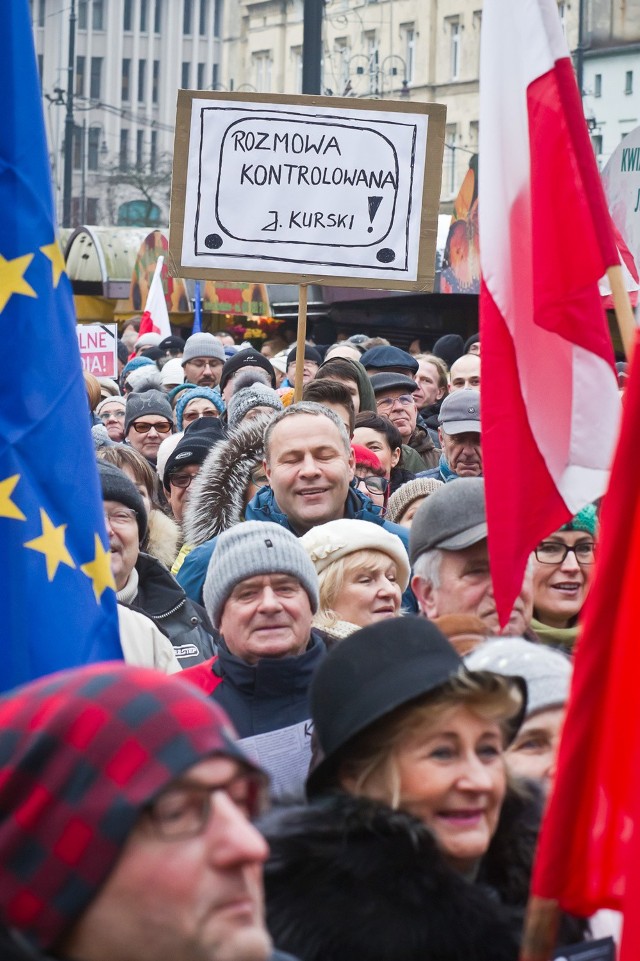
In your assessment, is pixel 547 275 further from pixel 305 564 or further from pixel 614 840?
pixel 614 840

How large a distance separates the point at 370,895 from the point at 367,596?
1889 millimetres

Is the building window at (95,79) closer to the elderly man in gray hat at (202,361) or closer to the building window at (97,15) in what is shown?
the building window at (97,15)

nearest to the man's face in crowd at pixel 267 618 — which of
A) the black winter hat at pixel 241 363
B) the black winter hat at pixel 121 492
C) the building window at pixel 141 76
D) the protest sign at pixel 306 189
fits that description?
the black winter hat at pixel 121 492

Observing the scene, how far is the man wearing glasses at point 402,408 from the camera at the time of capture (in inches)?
323

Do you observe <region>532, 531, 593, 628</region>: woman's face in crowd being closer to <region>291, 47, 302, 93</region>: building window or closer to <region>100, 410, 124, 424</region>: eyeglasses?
<region>100, 410, 124, 424</region>: eyeglasses

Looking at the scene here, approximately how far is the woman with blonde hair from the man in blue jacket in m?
0.72

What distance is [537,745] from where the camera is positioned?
10.0 feet

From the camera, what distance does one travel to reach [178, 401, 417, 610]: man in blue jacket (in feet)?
16.5

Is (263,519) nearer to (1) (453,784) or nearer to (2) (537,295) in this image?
(2) (537,295)

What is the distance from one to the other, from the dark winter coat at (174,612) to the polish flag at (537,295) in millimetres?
1529

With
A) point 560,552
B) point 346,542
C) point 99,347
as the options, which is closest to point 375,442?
point 560,552

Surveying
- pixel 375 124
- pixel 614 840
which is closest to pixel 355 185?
pixel 375 124

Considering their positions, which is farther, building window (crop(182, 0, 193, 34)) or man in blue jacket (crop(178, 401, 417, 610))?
building window (crop(182, 0, 193, 34))

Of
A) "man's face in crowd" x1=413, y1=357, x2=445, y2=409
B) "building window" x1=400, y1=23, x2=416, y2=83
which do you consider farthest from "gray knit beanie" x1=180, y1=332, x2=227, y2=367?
"building window" x1=400, y1=23, x2=416, y2=83
